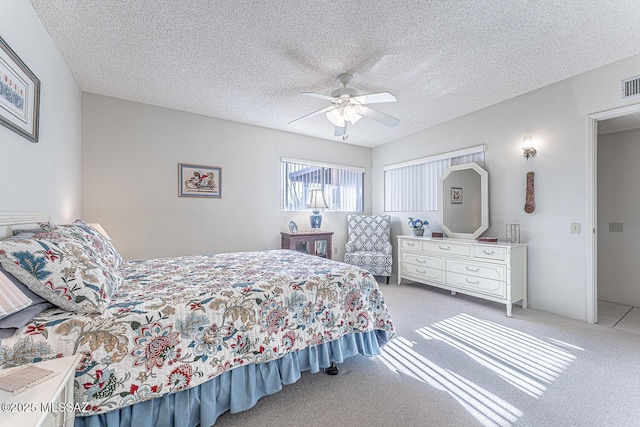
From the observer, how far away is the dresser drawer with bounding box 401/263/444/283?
3.71m

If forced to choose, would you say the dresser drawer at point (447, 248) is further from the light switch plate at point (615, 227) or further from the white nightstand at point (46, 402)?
the white nightstand at point (46, 402)

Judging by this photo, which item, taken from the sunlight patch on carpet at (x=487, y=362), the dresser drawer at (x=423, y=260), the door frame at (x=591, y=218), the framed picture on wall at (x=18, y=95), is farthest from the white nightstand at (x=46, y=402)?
the door frame at (x=591, y=218)

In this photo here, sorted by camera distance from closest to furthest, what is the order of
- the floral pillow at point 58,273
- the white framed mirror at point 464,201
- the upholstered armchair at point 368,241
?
the floral pillow at point 58,273 → the white framed mirror at point 464,201 → the upholstered armchair at point 368,241

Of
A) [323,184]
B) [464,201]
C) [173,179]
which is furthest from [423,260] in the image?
[173,179]

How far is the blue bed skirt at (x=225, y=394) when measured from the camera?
4.15ft

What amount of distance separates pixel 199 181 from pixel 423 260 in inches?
135

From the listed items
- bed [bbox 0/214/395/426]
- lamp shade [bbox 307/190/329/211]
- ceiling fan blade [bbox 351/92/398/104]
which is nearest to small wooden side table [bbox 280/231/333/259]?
lamp shade [bbox 307/190/329/211]

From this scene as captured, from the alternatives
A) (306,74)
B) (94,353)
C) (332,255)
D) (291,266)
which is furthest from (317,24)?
(332,255)

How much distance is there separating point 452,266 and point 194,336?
3225 mm

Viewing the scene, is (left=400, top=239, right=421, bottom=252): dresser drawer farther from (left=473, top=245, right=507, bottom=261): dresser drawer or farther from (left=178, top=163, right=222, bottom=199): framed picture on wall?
(left=178, top=163, right=222, bottom=199): framed picture on wall

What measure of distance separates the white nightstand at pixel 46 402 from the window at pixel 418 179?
4.39 m

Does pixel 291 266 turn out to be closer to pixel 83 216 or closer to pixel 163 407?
pixel 163 407

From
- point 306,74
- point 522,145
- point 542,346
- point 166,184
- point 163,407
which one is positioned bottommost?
Answer: point 542,346

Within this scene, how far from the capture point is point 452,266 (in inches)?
139
